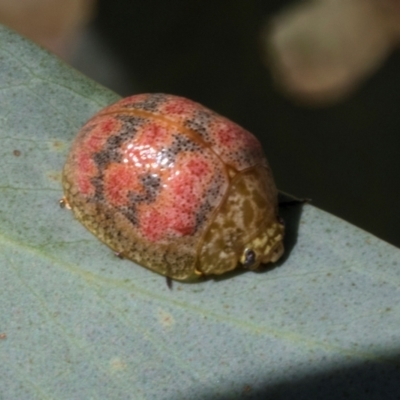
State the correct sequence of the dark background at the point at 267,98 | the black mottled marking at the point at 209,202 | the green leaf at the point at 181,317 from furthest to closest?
the dark background at the point at 267,98, the black mottled marking at the point at 209,202, the green leaf at the point at 181,317

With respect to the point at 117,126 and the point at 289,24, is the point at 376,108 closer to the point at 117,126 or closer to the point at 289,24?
the point at 289,24

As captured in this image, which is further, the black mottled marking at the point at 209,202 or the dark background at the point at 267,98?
the dark background at the point at 267,98

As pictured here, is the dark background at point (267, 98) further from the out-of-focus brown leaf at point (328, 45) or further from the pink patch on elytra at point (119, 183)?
the pink patch on elytra at point (119, 183)

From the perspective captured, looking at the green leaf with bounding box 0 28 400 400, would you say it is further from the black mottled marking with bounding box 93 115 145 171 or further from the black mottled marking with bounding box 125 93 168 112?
the black mottled marking with bounding box 125 93 168 112

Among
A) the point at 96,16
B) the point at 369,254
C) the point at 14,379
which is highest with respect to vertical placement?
the point at 369,254

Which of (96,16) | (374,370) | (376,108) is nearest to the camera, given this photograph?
(374,370)

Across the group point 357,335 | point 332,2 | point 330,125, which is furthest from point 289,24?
point 357,335

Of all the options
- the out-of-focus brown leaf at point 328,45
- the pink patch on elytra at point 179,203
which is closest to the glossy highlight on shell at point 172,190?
the pink patch on elytra at point 179,203

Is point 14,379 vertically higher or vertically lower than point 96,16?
lower
